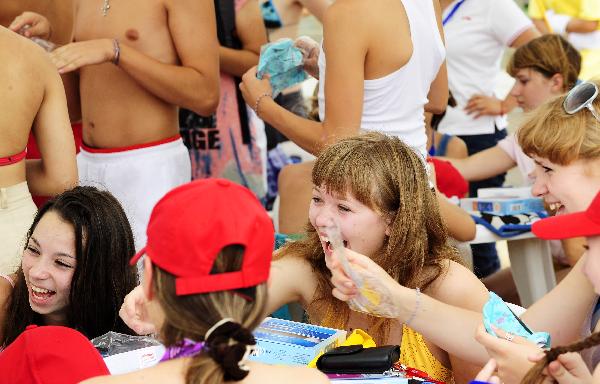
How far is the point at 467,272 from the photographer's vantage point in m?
2.58

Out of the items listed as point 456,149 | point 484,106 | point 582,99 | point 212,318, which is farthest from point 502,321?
point 484,106

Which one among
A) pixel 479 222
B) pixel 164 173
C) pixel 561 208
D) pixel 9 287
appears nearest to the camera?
pixel 561 208

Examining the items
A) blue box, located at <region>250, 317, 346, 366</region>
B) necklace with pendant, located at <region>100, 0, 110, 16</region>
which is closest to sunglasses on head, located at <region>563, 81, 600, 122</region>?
blue box, located at <region>250, 317, 346, 366</region>

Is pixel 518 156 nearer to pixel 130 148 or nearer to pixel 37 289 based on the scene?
pixel 130 148

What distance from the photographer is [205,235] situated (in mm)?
1581

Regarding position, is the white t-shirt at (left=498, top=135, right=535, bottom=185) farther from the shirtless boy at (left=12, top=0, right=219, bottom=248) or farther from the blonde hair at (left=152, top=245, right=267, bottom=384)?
Answer: the blonde hair at (left=152, top=245, right=267, bottom=384)

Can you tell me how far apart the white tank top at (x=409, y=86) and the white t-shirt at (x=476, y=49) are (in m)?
1.64

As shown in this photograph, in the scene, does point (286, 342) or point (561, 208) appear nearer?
point (286, 342)

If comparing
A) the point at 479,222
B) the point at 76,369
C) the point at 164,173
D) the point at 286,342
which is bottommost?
the point at 479,222

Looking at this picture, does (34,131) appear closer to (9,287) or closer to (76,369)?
(9,287)

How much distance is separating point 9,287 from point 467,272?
1.40m

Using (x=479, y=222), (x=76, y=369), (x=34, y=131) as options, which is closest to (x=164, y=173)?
(x=34, y=131)

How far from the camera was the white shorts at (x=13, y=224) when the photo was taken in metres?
3.01

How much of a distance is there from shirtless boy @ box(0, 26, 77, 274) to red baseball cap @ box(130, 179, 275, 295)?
151cm
